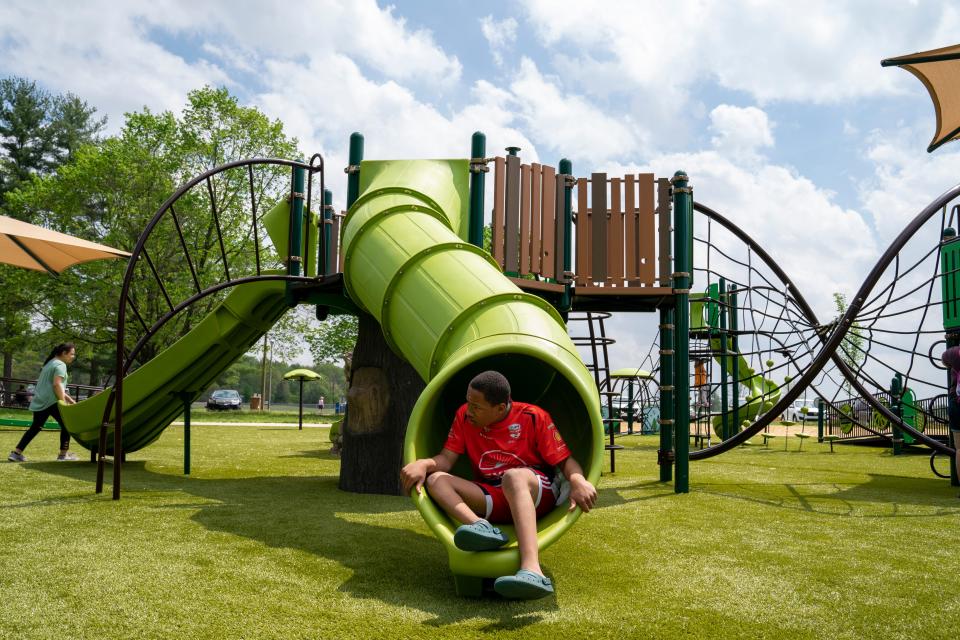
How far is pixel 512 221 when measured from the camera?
24.6 ft

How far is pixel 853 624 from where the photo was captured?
10.8ft

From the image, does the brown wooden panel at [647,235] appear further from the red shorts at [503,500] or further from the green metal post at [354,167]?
the red shorts at [503,500]

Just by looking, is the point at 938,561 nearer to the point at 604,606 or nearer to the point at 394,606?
the point at 604,606

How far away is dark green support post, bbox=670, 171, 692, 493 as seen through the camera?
317 inches

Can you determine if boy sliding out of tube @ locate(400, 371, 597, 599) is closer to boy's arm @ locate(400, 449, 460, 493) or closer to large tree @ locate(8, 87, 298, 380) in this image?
boy's arm @ locate(400, 449, 460, 493)

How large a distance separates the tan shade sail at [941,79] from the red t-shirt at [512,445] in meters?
7.04

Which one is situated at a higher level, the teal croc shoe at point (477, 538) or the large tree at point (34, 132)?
the large tree at point (34, 132)

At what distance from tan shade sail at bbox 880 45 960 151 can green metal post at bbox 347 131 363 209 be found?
234 inches

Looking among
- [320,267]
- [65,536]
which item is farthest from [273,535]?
[320,267]

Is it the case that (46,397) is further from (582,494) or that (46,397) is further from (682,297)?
(582,494)

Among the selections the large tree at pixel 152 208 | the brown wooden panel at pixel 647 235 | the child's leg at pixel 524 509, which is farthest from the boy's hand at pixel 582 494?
the large tree at pixel 152 208

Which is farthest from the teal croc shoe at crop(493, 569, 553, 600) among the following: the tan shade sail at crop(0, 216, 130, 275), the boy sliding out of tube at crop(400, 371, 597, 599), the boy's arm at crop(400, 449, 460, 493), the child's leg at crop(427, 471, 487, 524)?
the tan shade sail at crop(0, 216, 130, 275)

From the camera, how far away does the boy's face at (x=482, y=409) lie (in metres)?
3.81

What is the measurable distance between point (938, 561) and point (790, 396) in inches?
147
